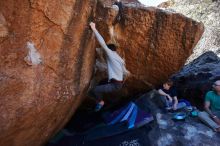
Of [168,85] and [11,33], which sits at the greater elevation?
[11,33]

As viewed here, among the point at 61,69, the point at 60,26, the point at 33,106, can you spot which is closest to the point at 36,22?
the point at 60,26

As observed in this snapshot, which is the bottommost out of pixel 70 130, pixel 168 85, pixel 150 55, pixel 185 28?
pixel 70 130

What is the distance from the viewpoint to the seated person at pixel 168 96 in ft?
29.2

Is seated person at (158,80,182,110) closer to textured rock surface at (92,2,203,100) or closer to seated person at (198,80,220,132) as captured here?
textured rock surface at (92,2,203,100)

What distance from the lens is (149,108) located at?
884cm

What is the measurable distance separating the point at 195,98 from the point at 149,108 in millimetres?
1882

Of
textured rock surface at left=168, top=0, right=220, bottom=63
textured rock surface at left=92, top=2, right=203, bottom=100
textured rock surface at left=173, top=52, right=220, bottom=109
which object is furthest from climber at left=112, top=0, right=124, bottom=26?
textured rock surface at left=168, top=0, right=220, bottom=63

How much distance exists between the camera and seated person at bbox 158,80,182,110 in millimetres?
8898

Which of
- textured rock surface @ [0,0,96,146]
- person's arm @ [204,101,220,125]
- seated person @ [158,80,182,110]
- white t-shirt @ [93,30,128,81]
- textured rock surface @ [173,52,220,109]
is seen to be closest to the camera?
textured rock surface @ [0,0,96,146]

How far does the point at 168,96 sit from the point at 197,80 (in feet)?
Result: 5.55

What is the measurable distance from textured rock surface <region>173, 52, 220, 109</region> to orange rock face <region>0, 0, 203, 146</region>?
6.03 feet

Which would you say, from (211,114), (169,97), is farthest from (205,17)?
(211,114)

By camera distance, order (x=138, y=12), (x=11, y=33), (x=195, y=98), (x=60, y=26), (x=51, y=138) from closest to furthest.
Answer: (x=11, y=33) < (x=60, y=26) < (x=51, y=138) < (x=138, y=12) < (x=195, y=98)

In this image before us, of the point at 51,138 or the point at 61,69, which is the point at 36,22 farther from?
the point at 51,138
